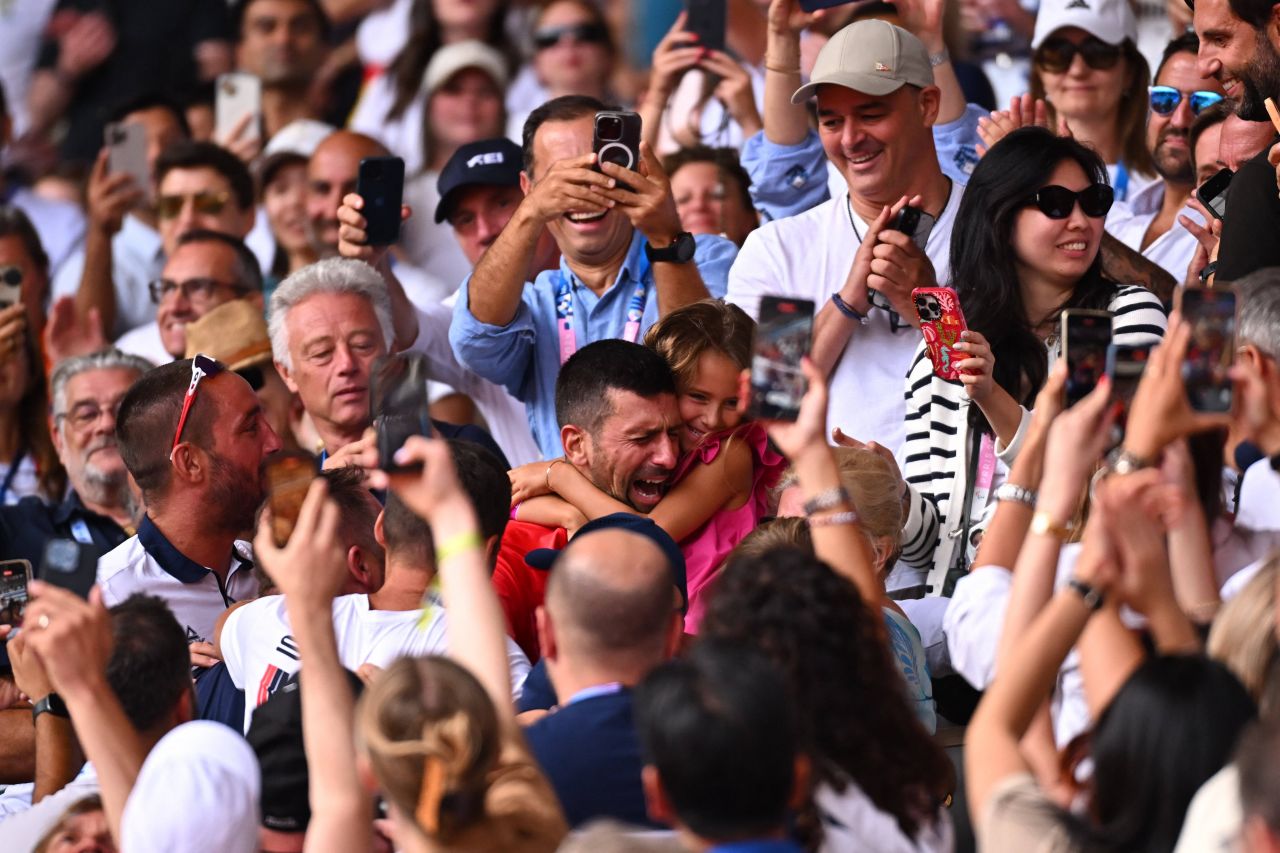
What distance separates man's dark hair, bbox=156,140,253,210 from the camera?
792 cm

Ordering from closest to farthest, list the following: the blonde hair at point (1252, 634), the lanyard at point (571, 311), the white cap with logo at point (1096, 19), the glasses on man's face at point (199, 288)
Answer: the blonde hair at point (1252, 634), the lanyard at point (571, 311), the white cap with logo at point (1096, 19), the glasses on man's face at point (199, 288)

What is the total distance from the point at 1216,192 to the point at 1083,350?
184 cm

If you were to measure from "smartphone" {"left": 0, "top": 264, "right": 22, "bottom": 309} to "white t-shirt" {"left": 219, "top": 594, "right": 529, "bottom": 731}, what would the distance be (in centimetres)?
326

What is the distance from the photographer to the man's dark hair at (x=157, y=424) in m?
5.31

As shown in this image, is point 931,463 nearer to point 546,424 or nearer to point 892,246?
point 892,246

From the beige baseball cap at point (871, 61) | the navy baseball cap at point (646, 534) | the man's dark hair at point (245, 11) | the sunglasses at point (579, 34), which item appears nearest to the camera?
the navy baseball cap at point (646, 534)

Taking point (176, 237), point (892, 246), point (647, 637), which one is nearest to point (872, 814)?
point (647, 637)

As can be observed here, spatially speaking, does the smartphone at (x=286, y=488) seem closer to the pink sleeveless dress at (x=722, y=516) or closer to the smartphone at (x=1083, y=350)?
the pink sleeveless dress at (x=722, y=516)

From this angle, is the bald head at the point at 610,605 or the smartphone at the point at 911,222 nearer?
the bald head at the point at 610,605

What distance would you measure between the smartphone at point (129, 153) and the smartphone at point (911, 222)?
13.1ft

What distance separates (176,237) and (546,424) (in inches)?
106

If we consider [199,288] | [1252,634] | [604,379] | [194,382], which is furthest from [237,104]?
[1252,634]

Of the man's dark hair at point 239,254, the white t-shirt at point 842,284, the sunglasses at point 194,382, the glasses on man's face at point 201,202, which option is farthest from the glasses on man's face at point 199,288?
the white t-shirt at point 842,284

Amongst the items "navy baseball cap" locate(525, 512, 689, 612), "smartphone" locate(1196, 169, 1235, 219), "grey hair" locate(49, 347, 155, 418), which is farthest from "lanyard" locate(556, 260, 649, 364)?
"grey hair" locate(49, 347, 155, 418)
